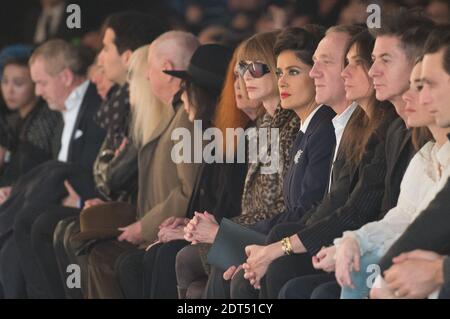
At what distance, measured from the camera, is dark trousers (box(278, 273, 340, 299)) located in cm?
525

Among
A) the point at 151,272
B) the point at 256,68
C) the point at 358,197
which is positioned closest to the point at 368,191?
the point at 358,197

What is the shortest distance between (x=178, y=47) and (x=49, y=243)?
4.70 feet

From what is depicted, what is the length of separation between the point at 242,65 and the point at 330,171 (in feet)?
2.60

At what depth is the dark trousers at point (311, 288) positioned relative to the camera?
17.2 ft

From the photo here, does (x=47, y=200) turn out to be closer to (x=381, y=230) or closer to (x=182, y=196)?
(x=182, y=196)

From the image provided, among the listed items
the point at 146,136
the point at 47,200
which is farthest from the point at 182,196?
the point at 47,200

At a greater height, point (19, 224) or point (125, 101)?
point (125, 101)

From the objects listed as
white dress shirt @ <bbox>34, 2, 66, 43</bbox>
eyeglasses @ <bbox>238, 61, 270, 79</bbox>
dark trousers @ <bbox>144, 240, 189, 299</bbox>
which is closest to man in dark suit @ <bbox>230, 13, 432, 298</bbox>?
eyeglasses @ <bbox>238, 61, 270, 79</bbox>

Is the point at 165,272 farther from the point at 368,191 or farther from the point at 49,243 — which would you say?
the point at 368,191

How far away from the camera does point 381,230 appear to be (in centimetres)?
523

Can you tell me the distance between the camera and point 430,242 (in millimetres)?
4949

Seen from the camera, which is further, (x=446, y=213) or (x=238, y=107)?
(x=238, y=107)

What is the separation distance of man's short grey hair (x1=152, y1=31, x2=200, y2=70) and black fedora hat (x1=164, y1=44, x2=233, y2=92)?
0.29 metres

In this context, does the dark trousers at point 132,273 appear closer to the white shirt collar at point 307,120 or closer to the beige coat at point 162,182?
the beige coat at point 162,182
